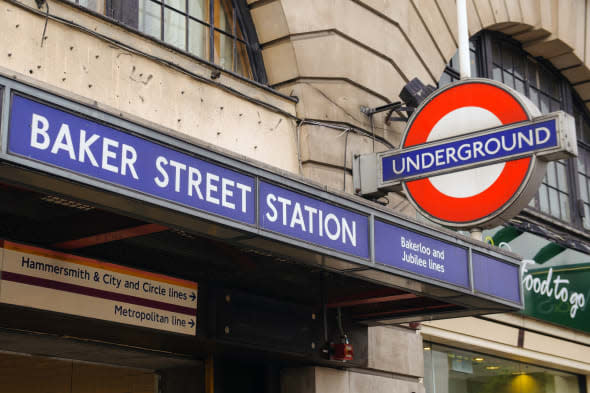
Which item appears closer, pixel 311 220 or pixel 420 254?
pixel 311 220

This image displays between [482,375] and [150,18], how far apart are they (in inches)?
268

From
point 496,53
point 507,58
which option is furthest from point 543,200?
point 496,53

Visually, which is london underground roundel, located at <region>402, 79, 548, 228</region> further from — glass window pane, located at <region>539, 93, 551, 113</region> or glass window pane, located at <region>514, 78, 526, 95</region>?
glass window pane, located at <region>539, 93, 551, 113</region>

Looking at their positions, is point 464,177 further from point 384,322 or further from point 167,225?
point 167,225

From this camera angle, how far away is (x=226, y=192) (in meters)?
5.93

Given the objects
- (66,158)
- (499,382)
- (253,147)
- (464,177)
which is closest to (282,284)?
(253,147)

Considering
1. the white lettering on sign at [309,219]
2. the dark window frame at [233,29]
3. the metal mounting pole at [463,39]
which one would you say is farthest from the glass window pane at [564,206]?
the white lettering on sign at [309,219]

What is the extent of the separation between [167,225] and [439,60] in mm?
6790

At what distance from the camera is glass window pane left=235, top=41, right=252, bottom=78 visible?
10155 mm

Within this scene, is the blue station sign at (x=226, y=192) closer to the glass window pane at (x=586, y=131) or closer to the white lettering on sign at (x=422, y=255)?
the white lettering on sign at (x=422, y=255)

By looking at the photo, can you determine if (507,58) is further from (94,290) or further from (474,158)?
(94,290)

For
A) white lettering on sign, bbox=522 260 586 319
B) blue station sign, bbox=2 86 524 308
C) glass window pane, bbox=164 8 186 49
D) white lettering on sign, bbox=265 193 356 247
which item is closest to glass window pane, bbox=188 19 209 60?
glass window pane, bbox=164 8 186 49

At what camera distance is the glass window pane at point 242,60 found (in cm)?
1016

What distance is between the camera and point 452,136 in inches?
362
